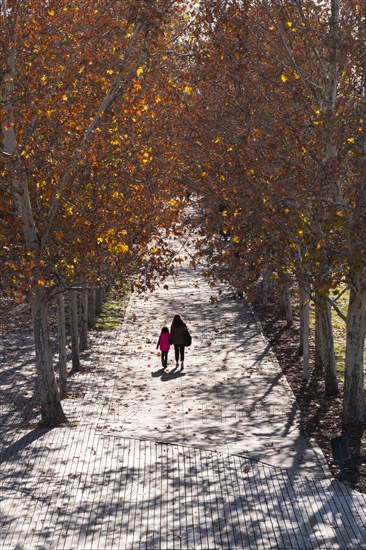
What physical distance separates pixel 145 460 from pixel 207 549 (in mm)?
3673

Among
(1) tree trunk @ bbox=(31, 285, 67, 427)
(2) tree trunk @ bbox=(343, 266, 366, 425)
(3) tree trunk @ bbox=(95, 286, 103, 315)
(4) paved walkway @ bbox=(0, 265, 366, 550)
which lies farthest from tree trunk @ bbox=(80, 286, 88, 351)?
(2) tree trunk @ bbox=(343, 266, 366, 425)

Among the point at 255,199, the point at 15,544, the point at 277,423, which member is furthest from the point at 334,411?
the point at 15,544

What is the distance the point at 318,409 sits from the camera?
61.8 ft

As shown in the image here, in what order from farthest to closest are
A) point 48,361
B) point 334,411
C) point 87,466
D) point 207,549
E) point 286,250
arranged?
1. point 334,411
2. point 48,361
3. point 286,250
4. point 87,466
5. point 207,549

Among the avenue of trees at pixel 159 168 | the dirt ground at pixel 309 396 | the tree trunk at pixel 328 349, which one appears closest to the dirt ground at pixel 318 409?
the dirt ground at pixel 309 396

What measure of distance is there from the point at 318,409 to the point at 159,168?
5890 mm

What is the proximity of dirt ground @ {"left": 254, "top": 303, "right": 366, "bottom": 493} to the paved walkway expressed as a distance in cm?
30

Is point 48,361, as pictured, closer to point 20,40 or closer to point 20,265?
point 20,265

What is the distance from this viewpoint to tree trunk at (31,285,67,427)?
56.7 ft

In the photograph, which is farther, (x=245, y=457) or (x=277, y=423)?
(x=277, y=423)

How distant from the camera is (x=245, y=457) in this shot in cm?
1529

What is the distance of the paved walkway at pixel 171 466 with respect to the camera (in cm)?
1225

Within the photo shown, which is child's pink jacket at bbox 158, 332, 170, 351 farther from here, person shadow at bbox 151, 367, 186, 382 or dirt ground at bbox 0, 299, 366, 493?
dirt ground at bbox 0, 299, 366, 493

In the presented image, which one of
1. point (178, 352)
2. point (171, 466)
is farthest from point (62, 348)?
point (171, 466)
